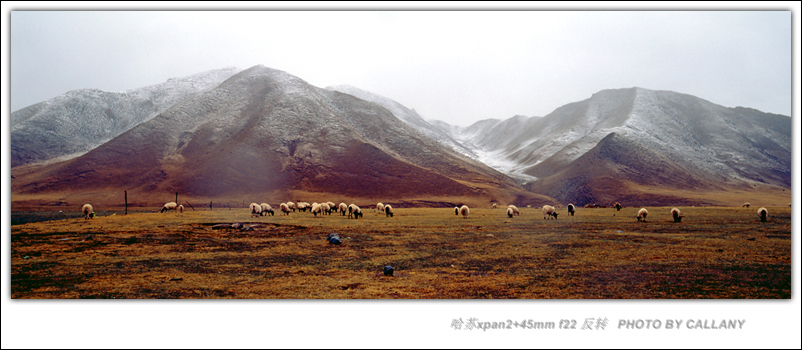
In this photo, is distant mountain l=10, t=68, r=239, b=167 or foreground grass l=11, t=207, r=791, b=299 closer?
foreground grass l=11, t=207, r=791, b=299

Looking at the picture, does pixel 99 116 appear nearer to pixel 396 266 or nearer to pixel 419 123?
pixel 419 123

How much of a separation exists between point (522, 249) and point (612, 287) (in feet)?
17.9

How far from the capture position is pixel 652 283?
10.7 metres

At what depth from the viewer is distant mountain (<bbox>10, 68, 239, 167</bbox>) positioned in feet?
213

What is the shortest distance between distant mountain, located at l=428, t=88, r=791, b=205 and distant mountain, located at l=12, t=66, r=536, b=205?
48.0ft

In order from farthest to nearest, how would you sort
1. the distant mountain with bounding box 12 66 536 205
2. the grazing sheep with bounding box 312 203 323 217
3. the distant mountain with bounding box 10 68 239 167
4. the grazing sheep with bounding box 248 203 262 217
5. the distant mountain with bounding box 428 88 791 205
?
the distant mountain with bounding box 12 66 536 205
the distant mountain with bounding box 10 68 239 167
the distant mountain with bounding box 428 88 791 205
the grazing sheep with bounding box 312 203 323 217
the grazing sheep with bounding box 248 203 262 217

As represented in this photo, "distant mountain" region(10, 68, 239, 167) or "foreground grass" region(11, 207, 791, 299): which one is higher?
"distant mountain" region(10, 68, 239, 167)

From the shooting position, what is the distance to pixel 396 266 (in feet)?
42.0

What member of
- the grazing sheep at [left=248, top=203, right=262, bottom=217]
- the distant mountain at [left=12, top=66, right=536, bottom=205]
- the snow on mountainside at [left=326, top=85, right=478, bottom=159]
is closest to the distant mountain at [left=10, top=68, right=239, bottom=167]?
the distant mountain at [left=12, top=66, right=536, bottom=205]

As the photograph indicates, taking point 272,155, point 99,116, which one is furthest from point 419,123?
point 99,116

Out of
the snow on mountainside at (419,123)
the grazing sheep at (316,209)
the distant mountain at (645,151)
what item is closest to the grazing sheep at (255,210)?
the grazing sheep at (316,209)

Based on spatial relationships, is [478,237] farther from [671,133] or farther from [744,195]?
[671,133]

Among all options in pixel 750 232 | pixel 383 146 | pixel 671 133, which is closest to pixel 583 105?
pixel 671 133

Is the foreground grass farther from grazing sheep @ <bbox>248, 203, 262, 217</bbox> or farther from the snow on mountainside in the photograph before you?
the snow on mountainside
